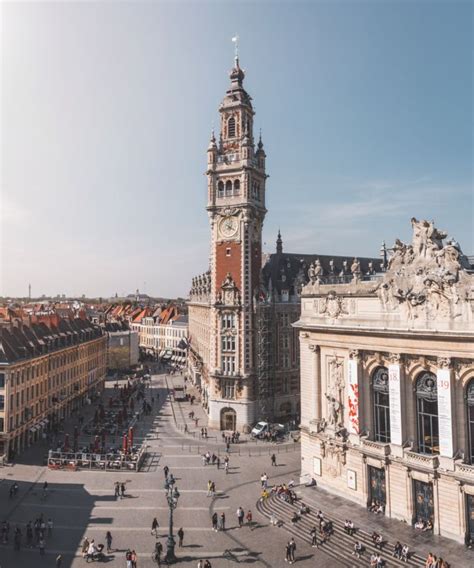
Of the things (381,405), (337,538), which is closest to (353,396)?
(381,405)

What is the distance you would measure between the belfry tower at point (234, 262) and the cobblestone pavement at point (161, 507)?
738cm

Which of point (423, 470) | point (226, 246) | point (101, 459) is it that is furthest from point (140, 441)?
point (423, 470)

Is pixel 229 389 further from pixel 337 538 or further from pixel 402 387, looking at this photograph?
pixel 402 387

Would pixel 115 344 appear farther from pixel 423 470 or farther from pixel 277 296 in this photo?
pixel 423 470

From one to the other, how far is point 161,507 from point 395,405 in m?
20.6

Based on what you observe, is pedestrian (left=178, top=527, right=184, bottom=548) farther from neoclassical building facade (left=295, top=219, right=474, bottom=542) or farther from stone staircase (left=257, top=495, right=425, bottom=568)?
neoclassical building facade (left=295, top=219, right=474, bottom=542)

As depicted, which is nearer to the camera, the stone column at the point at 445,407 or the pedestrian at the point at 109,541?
the stone column at the point at 445,407

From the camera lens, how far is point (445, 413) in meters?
34.1

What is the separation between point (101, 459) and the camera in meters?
51.8

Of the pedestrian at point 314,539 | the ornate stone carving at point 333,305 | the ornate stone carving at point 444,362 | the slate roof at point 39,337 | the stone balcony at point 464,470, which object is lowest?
the pedestrian at point 314,539

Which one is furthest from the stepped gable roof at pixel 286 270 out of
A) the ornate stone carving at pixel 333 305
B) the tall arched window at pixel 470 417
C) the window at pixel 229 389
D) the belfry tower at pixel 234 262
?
the tall arched window at pixel 470 417

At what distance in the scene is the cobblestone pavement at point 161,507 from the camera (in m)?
33.7

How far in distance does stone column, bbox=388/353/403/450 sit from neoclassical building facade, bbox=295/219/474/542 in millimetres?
73

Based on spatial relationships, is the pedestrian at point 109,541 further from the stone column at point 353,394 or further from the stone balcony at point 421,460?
the stone balcony at point 421,460
